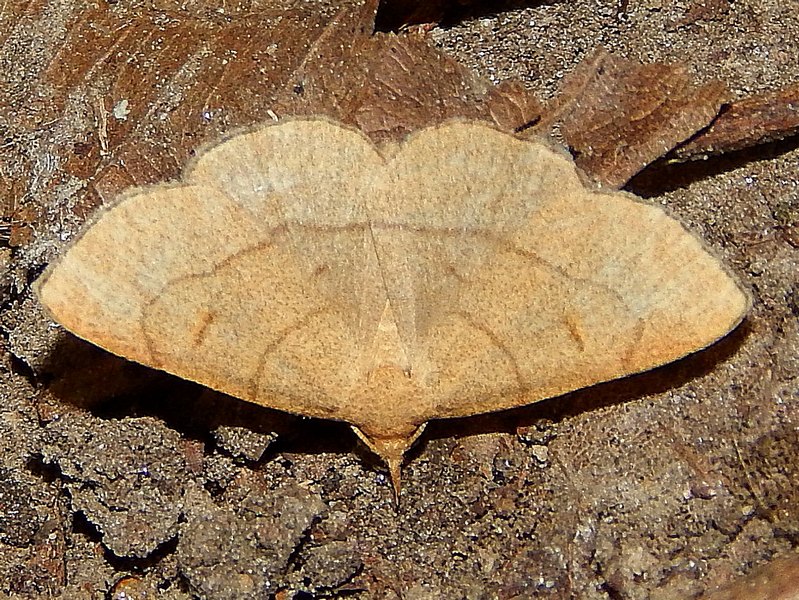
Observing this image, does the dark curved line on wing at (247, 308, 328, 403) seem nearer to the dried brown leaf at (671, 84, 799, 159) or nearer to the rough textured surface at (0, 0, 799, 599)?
the rough textured surface at (0, 0, 799, 599)

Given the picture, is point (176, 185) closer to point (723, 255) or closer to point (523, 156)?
point (523, 156)

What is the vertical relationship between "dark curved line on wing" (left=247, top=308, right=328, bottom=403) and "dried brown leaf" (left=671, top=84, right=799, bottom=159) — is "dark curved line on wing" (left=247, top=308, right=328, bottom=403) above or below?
above

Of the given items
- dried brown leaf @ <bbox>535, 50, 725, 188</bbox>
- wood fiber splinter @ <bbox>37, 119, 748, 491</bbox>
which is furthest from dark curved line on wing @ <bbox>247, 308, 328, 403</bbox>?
dried brown leaf @ <bbox>535, 50, 725, 188</bbox>

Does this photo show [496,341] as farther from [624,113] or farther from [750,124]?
[750,124]

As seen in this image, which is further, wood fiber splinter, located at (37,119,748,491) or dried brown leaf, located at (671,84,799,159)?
dried brown leaf, located at (671,84,799,159)

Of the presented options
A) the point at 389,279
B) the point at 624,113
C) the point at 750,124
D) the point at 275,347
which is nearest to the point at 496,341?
the point at 389,279

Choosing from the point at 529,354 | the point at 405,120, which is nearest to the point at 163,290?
the point at 405,120
